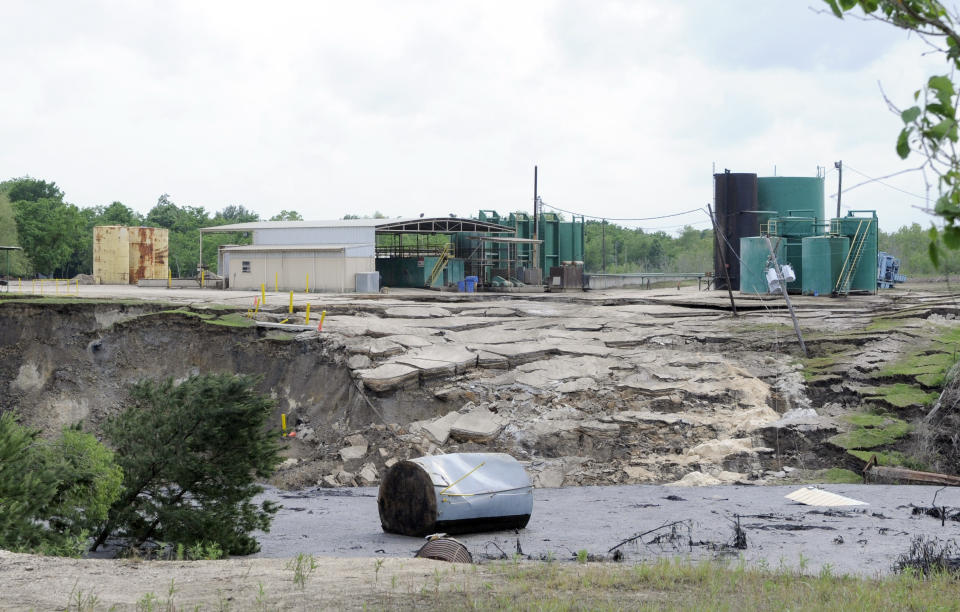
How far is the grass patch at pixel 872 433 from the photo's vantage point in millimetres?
19731

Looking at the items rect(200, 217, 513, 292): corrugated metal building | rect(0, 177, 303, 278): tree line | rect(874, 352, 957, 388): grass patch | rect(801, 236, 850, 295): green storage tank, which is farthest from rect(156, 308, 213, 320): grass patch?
rect(0, 177, 303, 278): tree line

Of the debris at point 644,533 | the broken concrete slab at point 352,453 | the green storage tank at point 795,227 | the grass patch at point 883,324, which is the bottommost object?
the broken concrete slab at point 352,453

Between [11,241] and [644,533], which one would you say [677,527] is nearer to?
[644,533]

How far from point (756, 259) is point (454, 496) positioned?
2833 centimetres

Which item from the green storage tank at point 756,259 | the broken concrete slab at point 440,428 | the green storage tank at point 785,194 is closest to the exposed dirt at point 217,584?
the broken concrete slab at point 440,428

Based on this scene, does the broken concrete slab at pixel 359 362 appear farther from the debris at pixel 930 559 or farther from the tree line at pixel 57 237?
the tree line at pixel 57 237

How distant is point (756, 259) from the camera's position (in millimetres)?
38812

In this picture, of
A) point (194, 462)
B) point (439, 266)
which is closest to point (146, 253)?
point (439, 266)

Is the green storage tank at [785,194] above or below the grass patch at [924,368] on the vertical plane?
above

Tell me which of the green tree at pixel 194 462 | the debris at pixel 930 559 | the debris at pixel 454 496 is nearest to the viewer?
the debris at pixel 930 559

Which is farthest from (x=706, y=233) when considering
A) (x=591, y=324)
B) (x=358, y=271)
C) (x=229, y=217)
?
(x=591, y=324)

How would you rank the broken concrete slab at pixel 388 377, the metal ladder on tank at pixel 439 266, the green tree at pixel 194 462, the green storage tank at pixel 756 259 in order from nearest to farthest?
the green tree at pixel 194 462 → the broken concrete slab at pixel 388 377 → the green storage tank at pixel 756 259 → the metal ladder on tank at pixel 439 266

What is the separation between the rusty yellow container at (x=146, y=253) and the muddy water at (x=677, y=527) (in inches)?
1429

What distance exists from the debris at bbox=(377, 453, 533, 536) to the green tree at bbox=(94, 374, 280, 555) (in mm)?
1964
